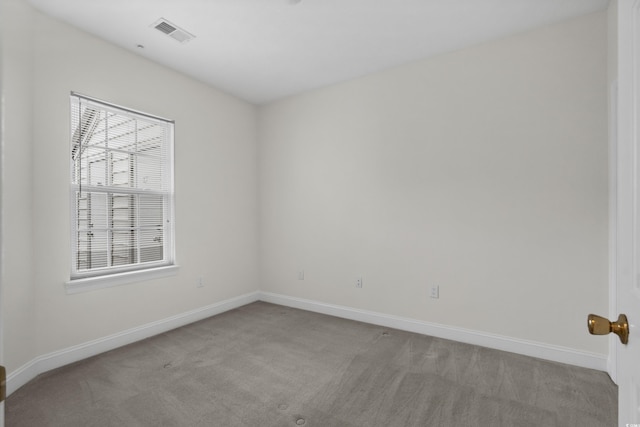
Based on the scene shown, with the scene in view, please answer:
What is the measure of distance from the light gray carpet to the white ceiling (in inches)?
110

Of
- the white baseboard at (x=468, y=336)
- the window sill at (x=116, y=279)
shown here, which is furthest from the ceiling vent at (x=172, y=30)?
the white baseboard at (x=468, y=336)

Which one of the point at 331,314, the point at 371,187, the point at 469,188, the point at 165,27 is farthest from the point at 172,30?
the point at 331,314

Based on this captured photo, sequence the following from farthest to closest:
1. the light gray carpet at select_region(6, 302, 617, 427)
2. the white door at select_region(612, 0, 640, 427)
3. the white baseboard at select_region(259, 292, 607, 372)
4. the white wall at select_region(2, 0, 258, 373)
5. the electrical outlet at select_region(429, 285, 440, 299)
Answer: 1. the electrical outlet at select_region(429, 285, 440, 299)
2. the white baseboard at select_region(259, 292, 607, 372)
3. the white wall at select_region(2, 0, 258, 373)
4. the light gray carpet at select_region(6, 302, 617, 427)
5. the white door at select_region(612, 0, 640, 427)

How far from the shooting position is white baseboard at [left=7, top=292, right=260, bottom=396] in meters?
2.23

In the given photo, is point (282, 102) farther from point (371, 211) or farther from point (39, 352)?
point (39, 352)

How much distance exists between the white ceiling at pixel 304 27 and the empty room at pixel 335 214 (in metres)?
0.02

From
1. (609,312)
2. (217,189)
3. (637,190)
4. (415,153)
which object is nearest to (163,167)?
(217,189)

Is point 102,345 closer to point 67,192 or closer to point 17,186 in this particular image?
point 67,192

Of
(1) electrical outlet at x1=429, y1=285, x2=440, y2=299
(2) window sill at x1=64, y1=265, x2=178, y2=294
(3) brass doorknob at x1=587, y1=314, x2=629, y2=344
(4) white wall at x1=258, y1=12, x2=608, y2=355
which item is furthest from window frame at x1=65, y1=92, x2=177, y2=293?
(3) brass doorknob at x1=587, y1=314, x2=629, y2=344

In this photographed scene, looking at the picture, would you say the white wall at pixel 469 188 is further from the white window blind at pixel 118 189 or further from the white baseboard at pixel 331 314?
the white window blind at pixel 118 189

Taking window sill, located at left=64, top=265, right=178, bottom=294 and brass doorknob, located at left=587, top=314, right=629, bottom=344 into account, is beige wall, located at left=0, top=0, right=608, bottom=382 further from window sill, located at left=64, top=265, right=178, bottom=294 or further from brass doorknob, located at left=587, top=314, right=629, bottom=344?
brass doorknob, located at left=587, top=314, right=629, bottom=344

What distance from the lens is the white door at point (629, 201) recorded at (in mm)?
746

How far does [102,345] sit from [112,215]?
116cm

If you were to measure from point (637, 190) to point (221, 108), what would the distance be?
394cm
